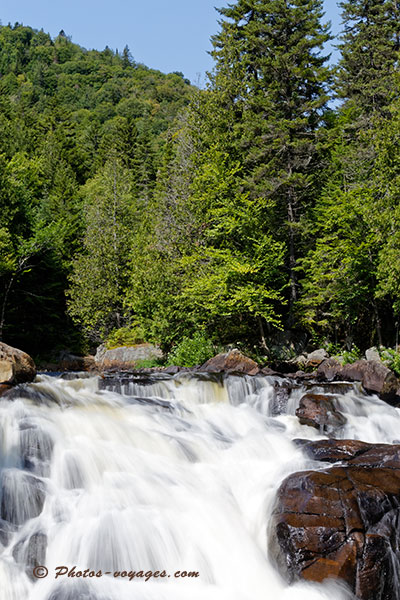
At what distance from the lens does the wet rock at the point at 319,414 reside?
950 centimetres

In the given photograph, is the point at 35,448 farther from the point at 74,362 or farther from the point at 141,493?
the point at 74,362

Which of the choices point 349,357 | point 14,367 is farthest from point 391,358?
point 14,367

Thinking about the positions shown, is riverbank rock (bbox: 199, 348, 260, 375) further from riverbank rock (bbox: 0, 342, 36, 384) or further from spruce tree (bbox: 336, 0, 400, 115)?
spruce tree (bbox: 336, 0, 400, 115)

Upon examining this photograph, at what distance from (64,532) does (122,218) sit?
909 inches

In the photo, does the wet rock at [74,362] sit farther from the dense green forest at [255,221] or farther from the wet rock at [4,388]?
the wet rock at [4,388]

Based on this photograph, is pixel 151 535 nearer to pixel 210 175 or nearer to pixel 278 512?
pixel 278 512

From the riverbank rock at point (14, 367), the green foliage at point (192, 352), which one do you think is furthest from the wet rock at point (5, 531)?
the green foliage at point (192, 352)

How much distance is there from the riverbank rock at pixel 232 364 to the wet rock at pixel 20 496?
8.82 metres

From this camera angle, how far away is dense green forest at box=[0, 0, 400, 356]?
17922 millimetres

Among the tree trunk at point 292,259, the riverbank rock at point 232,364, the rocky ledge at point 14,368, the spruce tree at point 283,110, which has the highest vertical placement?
the spruce tree at point 283,110

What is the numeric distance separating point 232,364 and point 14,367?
757cm

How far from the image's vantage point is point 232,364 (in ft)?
48.2

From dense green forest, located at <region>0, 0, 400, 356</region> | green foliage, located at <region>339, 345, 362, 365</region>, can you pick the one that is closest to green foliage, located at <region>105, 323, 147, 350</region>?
dense green forest, located at <region>0, 0, 400, 356</region>

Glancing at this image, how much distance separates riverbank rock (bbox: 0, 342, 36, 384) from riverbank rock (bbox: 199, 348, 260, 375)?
641cm
